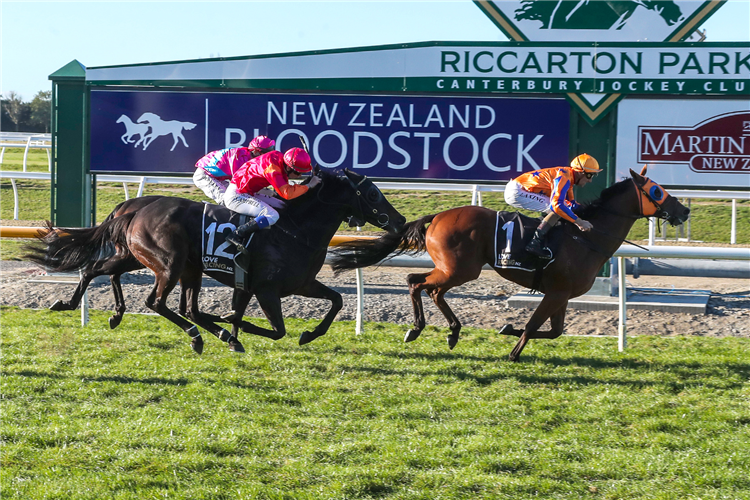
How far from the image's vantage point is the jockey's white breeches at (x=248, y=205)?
5809mm

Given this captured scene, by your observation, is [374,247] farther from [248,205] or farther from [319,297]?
[248,205]

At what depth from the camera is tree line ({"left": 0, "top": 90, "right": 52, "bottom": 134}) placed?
145 ft

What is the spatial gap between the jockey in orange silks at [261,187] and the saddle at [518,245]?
1.44 metres

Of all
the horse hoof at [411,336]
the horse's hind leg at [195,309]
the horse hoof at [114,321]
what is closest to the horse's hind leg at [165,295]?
the horse's hind leg at [195,309]

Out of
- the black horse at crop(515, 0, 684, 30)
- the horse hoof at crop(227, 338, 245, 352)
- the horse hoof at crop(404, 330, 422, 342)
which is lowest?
the horse hoof at crop(227, 338, 245, 352)

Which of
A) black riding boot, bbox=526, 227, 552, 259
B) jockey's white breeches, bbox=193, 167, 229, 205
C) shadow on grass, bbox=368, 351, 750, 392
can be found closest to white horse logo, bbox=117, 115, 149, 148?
jockey's white breeches, bbox=193, 167, 229, 205

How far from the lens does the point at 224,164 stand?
6355 mm

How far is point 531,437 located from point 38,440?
→ 2492 millimetres

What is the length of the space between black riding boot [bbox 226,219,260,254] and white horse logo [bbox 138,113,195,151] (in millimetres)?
3076

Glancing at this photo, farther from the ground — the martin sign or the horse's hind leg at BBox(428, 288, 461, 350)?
the martin sign

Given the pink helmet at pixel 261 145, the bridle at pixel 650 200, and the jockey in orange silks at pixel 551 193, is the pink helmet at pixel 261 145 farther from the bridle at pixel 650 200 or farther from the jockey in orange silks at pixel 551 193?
the bridle at pixel 650 200

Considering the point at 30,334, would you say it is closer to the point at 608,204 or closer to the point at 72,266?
the point at 72,266

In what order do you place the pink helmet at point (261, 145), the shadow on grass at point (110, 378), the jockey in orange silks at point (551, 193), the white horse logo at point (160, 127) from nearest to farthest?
the shadow on grass at point (110, 378) → the jockey in orange silks at point (551, 193) → the pink helmet at point (261, 145) → the white horse logo at point (160, 127)

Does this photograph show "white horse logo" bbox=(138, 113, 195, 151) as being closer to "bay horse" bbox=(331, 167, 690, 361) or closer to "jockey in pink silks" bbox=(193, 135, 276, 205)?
"jockey in pink silks" bbox=(193, 135, 276, 205)
